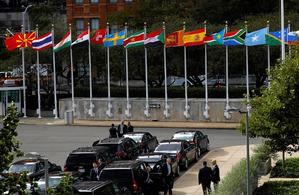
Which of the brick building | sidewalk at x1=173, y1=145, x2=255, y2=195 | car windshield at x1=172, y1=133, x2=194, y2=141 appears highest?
the brick building

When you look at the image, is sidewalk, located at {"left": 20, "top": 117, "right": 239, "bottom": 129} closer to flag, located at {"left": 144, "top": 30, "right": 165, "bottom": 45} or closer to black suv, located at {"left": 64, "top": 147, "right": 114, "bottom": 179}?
flag, located at {"left": 144, "top": 30, "right": 165, "bottom": 45}

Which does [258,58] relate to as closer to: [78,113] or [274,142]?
[78,113]

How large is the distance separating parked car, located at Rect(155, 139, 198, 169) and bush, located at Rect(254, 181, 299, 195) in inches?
255

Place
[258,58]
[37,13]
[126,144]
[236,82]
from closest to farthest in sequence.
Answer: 1. [126,144]
2. [258,58]
3. [236,82]
4. [37,13]

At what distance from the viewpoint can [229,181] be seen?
17.3m

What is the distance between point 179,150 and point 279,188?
26.9 ft

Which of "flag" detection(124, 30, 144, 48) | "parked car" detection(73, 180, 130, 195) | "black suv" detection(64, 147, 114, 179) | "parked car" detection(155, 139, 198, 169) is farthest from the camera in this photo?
"flag" detection(124, 30, 144, 48)

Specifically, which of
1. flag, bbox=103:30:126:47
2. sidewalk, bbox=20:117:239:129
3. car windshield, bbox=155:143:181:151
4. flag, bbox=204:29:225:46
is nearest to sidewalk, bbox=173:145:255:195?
car windshield, bbox=155:143:181:151

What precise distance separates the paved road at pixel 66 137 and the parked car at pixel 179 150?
17.6 feet

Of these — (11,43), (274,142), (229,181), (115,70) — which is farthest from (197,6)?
(229,181)

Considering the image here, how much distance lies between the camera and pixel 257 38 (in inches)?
1636

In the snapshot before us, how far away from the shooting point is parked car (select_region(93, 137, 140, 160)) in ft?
96.3

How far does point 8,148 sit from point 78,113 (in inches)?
1770

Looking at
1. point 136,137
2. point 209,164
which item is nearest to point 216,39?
point 136,137
